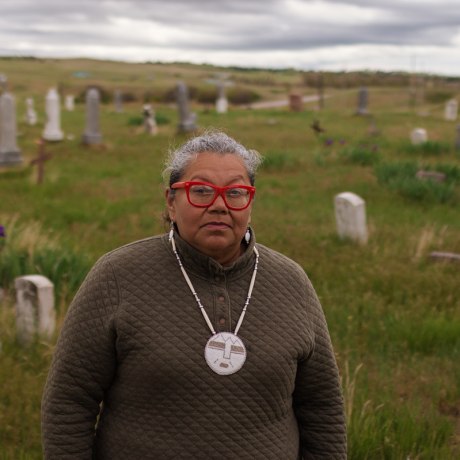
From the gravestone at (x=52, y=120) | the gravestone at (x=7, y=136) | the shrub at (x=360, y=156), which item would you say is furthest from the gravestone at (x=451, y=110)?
the gravestone at (x=7, y=136)

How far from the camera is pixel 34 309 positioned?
4.57 metres

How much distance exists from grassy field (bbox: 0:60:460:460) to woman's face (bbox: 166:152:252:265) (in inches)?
20.2

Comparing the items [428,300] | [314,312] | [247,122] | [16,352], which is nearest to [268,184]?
[428,300]

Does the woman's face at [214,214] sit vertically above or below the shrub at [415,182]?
above

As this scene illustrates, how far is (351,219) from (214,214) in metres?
5.68

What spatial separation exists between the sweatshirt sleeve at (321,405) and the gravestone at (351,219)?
536cm

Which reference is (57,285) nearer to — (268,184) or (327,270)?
(327,270)

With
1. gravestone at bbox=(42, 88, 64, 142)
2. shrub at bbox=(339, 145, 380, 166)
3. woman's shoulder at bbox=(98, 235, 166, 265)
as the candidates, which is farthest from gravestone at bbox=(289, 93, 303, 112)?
woman's shoulder at bbox=(98, 235, 166, 265)

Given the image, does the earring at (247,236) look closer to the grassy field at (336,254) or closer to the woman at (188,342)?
the woman at (188,342)

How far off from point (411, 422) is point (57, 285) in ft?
9.43

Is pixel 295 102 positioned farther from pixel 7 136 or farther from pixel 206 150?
pixel 206 150

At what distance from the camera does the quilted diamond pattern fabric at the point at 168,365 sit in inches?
79.4

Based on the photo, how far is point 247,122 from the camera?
76.0 ft

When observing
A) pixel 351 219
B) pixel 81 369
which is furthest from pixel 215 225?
pixel 351 219
